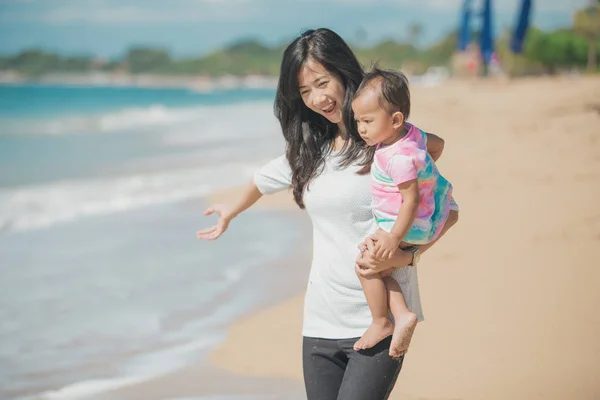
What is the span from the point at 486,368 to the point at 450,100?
21982mm

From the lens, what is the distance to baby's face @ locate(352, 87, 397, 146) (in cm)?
222

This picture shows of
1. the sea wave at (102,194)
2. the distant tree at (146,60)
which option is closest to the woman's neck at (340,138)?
the sea wave at (102,194)

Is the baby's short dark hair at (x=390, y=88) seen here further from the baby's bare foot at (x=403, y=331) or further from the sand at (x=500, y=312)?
the sand at (x=500, y=312)

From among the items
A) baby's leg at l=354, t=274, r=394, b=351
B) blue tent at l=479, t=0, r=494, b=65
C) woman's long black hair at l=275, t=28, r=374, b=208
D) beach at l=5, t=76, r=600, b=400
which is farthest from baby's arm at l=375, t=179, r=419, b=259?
blue tent at l=479, t=0, r=494, b=65

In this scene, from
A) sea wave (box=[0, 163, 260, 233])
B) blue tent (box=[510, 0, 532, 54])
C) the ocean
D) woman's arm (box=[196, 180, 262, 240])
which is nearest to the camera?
woman's arm (box=[196, 180, 262, 240])

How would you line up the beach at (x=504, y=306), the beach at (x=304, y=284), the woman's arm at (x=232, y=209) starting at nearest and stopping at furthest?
the woman's arm at (x=232, y=209) < the beach at (x=504, y=306) < the beach at (x=304, y=284)

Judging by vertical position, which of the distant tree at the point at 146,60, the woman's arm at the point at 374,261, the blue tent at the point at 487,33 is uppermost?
the distant tree at the point at 146,60

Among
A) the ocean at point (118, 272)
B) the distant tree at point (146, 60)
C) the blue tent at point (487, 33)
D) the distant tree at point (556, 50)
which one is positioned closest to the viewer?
the ocean at point (118, 272)

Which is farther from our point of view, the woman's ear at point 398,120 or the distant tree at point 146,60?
the distant tree at point 146,60

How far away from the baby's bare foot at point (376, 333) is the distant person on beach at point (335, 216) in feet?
0.14

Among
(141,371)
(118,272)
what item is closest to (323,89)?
(141,371)

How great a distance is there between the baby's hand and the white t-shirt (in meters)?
0.17

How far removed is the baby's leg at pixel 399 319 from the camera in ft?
7.48

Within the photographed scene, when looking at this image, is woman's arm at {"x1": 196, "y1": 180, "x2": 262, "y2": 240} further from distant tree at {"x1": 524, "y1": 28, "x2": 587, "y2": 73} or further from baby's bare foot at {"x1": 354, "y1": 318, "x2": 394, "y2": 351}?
distant tree at {"x1": 524, "y1": 28, "x2": 587, "y2": 73}
